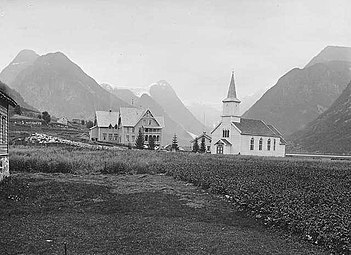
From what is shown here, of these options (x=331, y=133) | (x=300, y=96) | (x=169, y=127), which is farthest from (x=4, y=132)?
(x=300, y=96)

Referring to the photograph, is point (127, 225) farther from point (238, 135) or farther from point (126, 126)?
point (126, 126)

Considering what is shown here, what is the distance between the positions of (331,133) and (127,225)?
110421mm

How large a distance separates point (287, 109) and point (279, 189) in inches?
6341

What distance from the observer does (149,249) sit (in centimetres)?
1037

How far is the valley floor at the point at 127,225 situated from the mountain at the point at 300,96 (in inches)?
5860

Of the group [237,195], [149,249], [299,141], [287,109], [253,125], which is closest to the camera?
[149,249]

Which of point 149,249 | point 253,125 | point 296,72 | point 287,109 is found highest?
point 296,72

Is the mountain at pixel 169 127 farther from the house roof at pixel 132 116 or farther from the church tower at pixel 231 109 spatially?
the church tower at pixel 231 109

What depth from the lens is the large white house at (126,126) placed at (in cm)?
7869

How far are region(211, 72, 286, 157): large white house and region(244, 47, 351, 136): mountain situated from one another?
9055 cm

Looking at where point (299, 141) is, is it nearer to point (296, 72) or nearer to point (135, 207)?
point (296, 72)

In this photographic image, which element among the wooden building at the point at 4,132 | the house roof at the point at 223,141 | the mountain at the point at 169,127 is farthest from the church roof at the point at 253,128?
the mountain at the point at 169,127

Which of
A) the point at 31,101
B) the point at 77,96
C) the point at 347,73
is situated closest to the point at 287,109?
the point at 347,73

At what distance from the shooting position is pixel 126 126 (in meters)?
78.2
